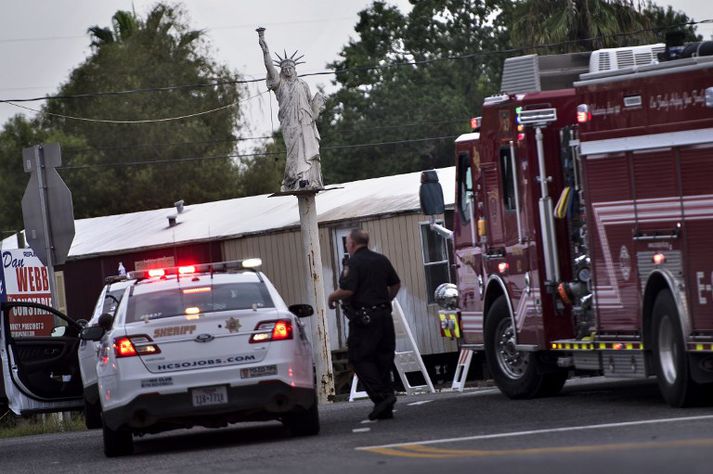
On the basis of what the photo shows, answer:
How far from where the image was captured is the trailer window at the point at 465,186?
1792 centimetres

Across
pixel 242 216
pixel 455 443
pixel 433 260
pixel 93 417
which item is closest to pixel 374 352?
pixel 455 443

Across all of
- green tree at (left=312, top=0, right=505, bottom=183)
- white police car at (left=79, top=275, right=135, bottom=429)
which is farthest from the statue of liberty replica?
green tree at (left=312, top=0, right=505, bottom=183)

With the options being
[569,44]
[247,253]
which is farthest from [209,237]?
[569,44]

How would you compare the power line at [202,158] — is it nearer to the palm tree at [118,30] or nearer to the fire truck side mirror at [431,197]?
the palm tree at [118,30]

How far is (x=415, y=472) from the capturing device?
1020 centimetres

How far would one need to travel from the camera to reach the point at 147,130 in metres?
66.1

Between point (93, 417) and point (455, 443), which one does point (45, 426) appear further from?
point (455, 443)

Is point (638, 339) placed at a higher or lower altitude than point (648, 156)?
lower

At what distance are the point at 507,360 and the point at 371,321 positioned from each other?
2.23 metres

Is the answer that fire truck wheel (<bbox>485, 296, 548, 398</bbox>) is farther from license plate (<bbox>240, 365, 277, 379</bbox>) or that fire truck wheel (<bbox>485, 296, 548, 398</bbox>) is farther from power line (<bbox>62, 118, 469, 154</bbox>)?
power line (<bbox>62, 118, 469, 154</bbox>)

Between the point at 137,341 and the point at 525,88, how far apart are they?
4.94 meters

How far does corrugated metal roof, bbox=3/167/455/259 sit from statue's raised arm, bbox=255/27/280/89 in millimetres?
2656

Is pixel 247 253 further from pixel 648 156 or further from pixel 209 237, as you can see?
pixel 648 156

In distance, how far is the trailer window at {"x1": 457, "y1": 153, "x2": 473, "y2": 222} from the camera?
17.9 meters
